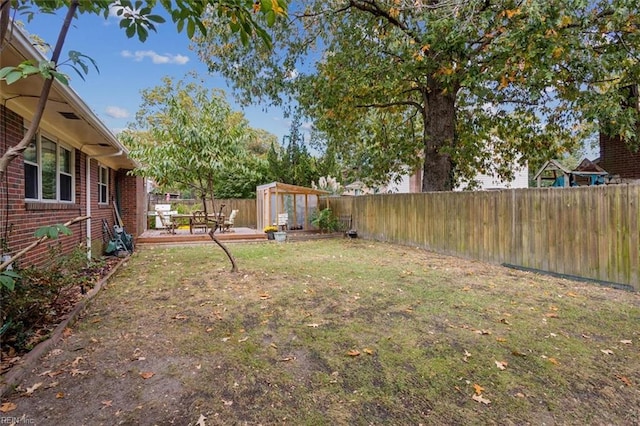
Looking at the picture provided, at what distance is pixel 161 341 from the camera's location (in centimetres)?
360

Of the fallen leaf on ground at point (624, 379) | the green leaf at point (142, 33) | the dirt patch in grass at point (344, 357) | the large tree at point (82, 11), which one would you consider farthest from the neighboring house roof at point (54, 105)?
the fallen leaf on ground at point (624, 379)

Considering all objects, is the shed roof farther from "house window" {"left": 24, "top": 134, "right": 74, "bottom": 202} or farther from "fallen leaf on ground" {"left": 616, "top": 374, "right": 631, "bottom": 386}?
"fallen leaf on ground" {"left": 616, "top": 374, "right": 631, "bottom": 386}

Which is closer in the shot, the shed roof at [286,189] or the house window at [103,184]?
the house window at [103,184]

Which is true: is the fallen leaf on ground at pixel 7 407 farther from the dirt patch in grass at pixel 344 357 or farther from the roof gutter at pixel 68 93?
the roof gutter at pixel 68 93

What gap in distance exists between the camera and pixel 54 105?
4492mm

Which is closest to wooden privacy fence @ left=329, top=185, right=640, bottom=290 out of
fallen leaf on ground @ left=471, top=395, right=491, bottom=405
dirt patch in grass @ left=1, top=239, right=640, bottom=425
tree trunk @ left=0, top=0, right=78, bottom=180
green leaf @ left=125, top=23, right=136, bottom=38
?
dirt patch in grass @ left=1, top=239, right=640, bottom=425

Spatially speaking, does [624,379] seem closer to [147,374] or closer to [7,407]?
[147,374]

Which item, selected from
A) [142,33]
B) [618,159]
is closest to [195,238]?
[142,33]

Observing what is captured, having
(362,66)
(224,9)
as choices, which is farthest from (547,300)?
(362,66)

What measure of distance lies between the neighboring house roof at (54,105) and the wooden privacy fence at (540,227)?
297 inches

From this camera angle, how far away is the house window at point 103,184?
31.6 ft

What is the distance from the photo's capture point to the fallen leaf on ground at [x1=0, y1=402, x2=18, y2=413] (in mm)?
2383

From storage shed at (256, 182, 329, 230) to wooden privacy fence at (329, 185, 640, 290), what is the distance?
553cm

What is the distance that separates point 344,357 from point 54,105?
4.59 m
